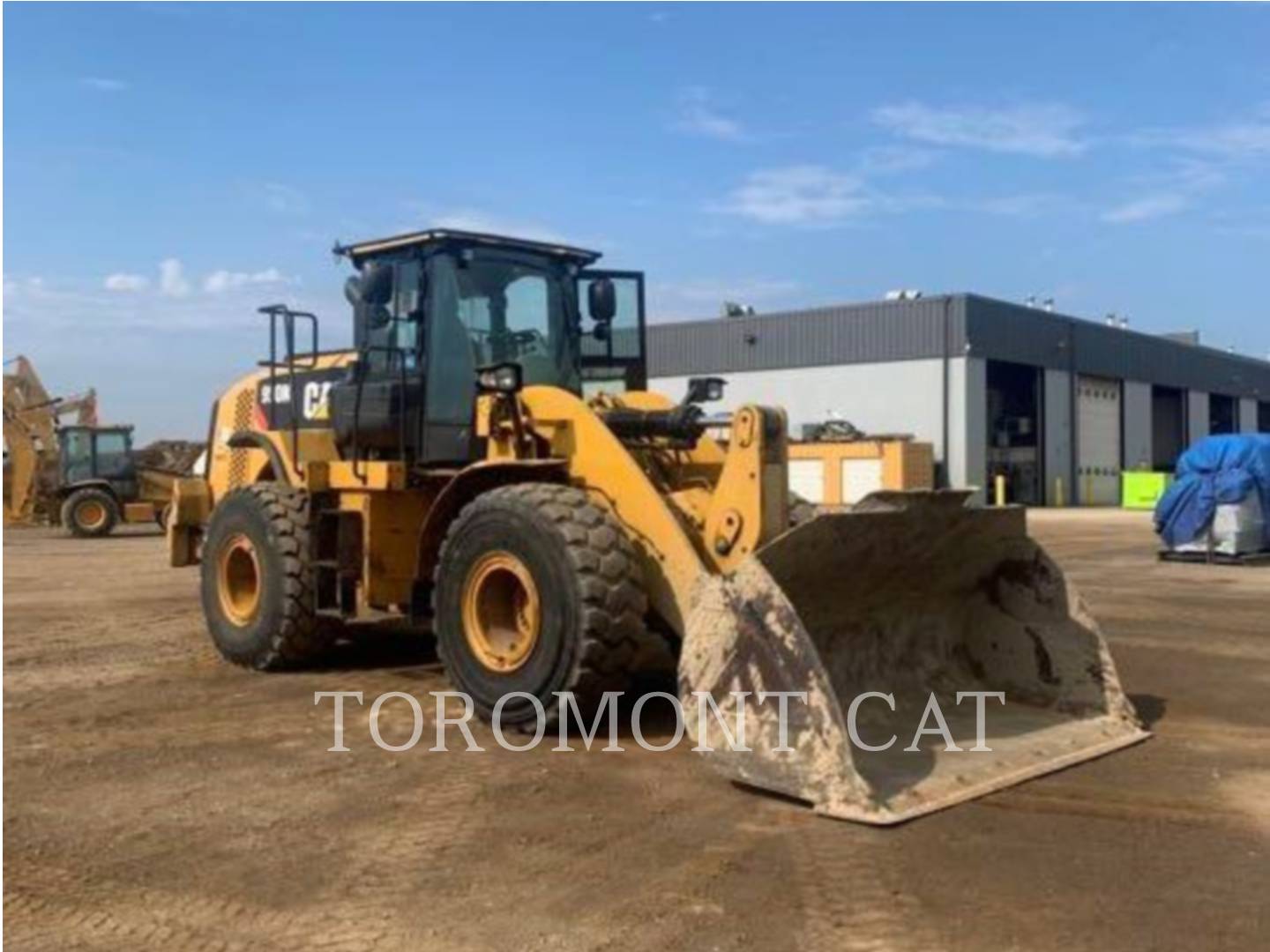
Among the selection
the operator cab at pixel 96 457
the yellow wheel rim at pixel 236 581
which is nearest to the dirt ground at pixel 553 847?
the yellow wheel rim at pixel 236 581

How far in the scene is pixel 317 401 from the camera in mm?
9570

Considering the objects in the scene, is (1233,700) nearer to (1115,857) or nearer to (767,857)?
(1115,857)

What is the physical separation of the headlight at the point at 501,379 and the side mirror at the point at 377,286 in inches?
36.7

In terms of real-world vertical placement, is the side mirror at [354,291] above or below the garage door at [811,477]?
above

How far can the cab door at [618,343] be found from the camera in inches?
351

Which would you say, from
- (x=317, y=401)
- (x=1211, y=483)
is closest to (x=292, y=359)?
(x=317, y=401)

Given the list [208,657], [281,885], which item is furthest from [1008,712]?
[208,657]

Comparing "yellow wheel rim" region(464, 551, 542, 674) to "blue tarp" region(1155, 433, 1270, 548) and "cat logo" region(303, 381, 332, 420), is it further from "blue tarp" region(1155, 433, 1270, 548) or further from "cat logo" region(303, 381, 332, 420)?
"blue tarp" region(1155, 433, 1270, 548)

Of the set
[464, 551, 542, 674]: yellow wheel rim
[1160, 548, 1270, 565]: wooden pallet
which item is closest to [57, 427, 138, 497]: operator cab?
[1160, 548, 1270, 565]: wooden pallet

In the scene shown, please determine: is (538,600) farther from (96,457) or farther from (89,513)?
(96,457)

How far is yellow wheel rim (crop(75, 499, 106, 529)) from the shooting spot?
96.8ft

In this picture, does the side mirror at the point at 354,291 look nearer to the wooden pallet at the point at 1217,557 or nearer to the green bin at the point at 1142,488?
the wooden pallet at the point at 1217,557

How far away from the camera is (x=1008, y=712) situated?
23.4 feet

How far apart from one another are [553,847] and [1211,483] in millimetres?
17662
